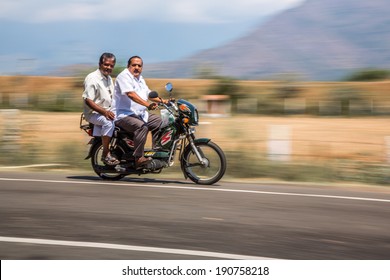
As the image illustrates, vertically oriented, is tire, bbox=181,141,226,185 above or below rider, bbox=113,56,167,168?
below

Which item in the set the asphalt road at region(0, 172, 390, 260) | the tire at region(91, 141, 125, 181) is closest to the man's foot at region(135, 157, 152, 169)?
the asphalt road at region(0, 172, 390, 260)

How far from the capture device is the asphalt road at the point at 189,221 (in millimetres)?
6945

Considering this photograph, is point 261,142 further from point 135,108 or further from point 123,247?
point 123,247

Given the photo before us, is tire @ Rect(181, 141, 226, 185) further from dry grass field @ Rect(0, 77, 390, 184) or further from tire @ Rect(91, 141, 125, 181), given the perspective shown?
dry grass field @ Rect(0, 77, 390, 184)

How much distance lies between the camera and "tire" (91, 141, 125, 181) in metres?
11.7

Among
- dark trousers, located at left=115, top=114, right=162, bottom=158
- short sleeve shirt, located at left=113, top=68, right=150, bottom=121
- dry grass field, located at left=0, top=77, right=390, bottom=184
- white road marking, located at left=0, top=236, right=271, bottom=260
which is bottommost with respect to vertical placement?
white road marking, located at left=0, top=236, right=271, bottom=260

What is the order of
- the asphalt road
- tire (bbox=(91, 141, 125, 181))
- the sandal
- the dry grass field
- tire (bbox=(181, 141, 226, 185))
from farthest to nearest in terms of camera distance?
the dry grass field → tire (bbox=(91, 141, 125, 181)) → the sandal → tire (bbox=(181, 141, 226, 185)) → the asphalt road

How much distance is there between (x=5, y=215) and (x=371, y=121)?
2735cm

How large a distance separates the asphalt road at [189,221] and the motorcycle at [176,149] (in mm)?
240

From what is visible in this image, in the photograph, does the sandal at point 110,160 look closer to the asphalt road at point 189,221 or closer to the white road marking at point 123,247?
the asphalt road at point 189,221

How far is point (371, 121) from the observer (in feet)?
111

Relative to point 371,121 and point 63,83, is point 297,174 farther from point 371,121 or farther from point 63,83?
point 63,83

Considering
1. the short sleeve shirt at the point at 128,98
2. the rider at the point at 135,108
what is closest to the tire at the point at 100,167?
the rider at the point at 135,108

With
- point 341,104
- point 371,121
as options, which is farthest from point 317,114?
point 371,121
